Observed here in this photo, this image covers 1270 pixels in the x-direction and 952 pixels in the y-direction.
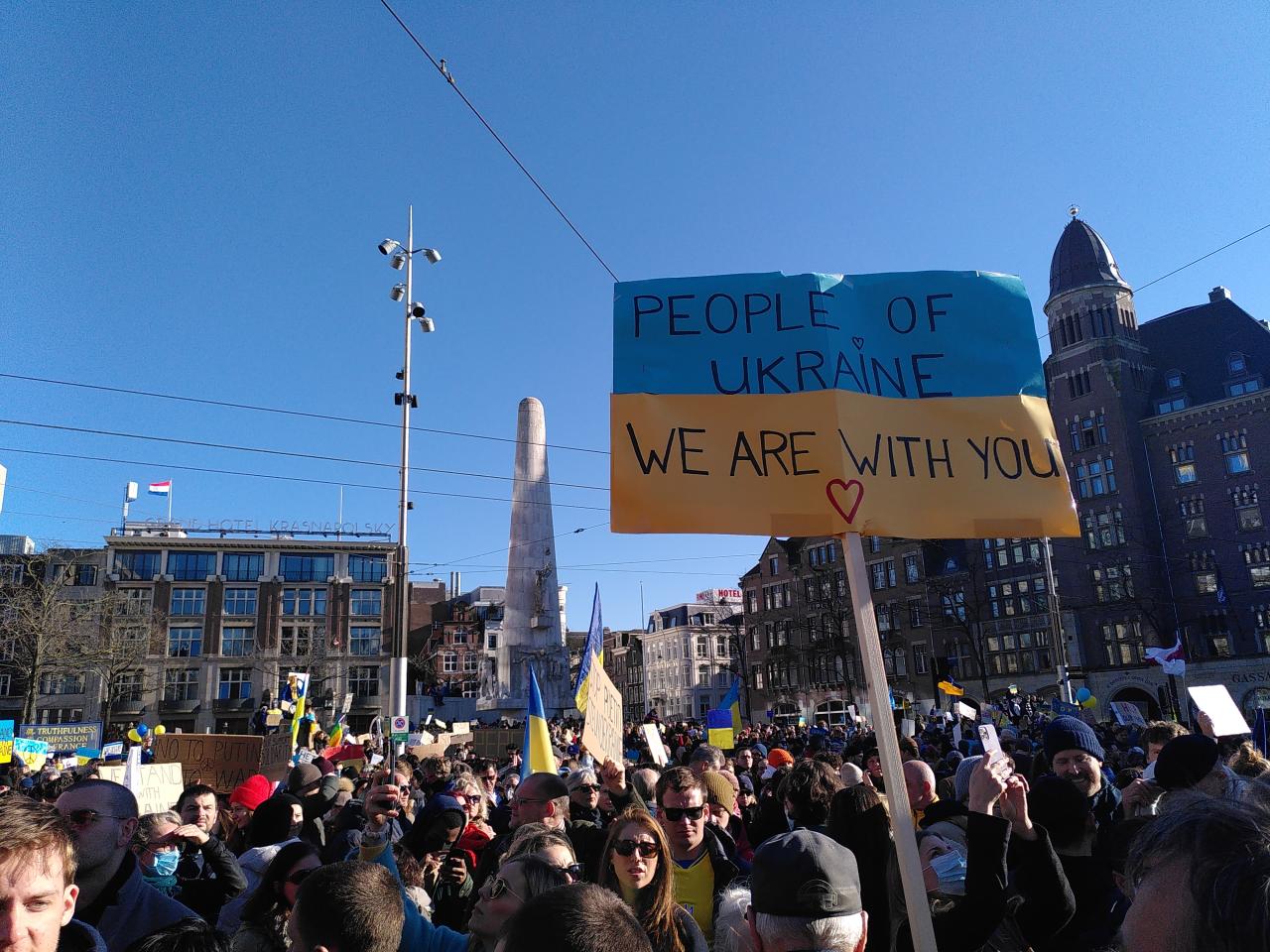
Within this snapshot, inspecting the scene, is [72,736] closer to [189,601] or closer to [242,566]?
[189,601]

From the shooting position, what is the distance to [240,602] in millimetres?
66375

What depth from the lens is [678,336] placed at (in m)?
4.39

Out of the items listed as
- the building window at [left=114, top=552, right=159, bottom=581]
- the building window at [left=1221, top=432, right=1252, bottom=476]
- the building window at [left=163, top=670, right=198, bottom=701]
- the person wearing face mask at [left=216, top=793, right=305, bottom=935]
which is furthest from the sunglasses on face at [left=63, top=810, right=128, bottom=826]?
the building window at [left=114, top=552, right=159, bottom=581]

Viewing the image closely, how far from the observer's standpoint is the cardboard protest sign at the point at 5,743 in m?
14.4

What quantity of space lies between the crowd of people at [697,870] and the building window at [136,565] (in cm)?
6570

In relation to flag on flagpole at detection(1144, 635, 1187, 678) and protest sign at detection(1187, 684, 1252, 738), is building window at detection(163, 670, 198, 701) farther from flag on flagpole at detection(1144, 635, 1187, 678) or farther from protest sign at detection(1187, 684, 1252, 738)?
protest sign at detection(1187, 684, 1252, 738)

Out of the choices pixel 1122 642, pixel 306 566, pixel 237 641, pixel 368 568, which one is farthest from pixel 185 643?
pixel 1122 642

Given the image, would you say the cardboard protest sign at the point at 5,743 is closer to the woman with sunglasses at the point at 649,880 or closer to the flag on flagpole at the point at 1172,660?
the woman with sunglasses at the point at 649,880

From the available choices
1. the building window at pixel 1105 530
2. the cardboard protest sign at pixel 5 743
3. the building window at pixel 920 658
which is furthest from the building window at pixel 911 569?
the cardboard protest sign at pixel 5 743

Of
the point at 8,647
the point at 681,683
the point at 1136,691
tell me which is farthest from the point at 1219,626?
the point at 8,647

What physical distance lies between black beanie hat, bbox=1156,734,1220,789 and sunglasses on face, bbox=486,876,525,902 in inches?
133

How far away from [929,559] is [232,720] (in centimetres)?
4997

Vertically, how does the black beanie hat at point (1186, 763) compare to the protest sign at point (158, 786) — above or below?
above

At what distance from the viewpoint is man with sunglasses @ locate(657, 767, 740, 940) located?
14.7ft
